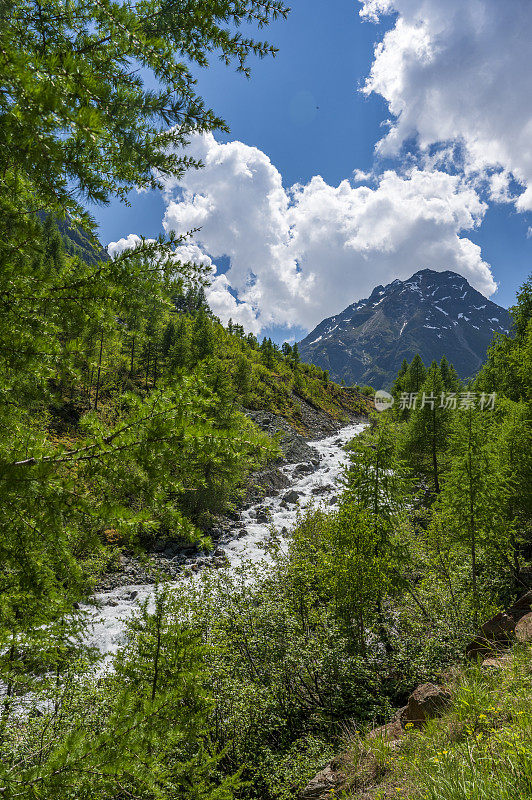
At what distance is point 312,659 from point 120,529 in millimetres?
8824

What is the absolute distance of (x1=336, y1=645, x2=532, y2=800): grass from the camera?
9.07 feet

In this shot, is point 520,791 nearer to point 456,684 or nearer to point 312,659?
point 456,684

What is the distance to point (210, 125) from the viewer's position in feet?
9.20

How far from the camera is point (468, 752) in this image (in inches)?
129

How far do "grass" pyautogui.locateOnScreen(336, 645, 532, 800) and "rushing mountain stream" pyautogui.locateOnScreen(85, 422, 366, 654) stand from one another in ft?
12.5

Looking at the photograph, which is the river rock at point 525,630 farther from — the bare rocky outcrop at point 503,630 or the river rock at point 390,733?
the river rock at point 390,733

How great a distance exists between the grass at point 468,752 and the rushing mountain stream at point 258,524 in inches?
150

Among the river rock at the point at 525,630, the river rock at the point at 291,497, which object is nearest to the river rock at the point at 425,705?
the river rock at the point at 525,630

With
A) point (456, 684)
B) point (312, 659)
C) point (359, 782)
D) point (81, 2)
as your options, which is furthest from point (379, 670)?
point (81, 2)

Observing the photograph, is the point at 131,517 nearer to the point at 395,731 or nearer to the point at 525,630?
the point at 395,731

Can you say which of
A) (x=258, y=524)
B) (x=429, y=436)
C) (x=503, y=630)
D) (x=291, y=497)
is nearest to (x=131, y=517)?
(x=503, y=630)

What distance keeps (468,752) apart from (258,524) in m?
21.7

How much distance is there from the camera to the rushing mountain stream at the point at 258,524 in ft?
43.2

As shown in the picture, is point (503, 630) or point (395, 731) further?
point (503, 630)
